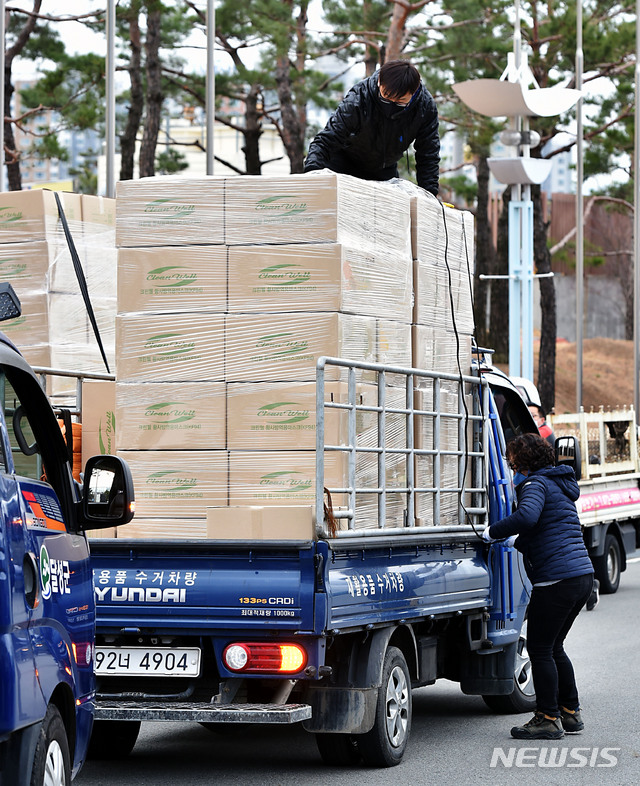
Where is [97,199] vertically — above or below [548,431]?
above

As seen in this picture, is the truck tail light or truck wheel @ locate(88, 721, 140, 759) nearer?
the truck tail light

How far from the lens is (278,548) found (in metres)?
6.84

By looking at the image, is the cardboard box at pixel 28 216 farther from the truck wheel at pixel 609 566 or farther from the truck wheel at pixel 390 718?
the truck wheel at pixel 609 566

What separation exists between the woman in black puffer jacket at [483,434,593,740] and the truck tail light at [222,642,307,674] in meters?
1.91

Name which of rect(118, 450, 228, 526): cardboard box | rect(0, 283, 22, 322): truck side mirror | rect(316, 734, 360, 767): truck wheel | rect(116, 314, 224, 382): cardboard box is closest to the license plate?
rect(118, 450, 228, 526): cardboard box

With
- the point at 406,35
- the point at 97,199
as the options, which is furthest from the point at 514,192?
the point at 97,199

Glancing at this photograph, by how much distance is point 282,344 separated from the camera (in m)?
7.25

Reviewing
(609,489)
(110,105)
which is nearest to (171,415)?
(609,489)

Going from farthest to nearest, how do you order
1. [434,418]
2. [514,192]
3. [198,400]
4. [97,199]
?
[514,192]
[97,199]
[434,418]
[198,400]

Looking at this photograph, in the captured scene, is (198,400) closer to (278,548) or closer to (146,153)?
(278,548)

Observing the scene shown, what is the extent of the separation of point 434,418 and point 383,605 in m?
1.18

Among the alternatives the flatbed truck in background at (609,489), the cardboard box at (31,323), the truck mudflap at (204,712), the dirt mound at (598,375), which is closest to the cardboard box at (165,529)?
the truck mudflap at (204,712)

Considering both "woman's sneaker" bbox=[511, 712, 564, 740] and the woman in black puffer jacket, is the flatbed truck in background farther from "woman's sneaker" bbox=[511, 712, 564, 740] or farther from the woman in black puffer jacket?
"woman's sneaker" bbox=[511, 712, 564, 740]

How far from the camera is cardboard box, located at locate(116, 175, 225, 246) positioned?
743cm
